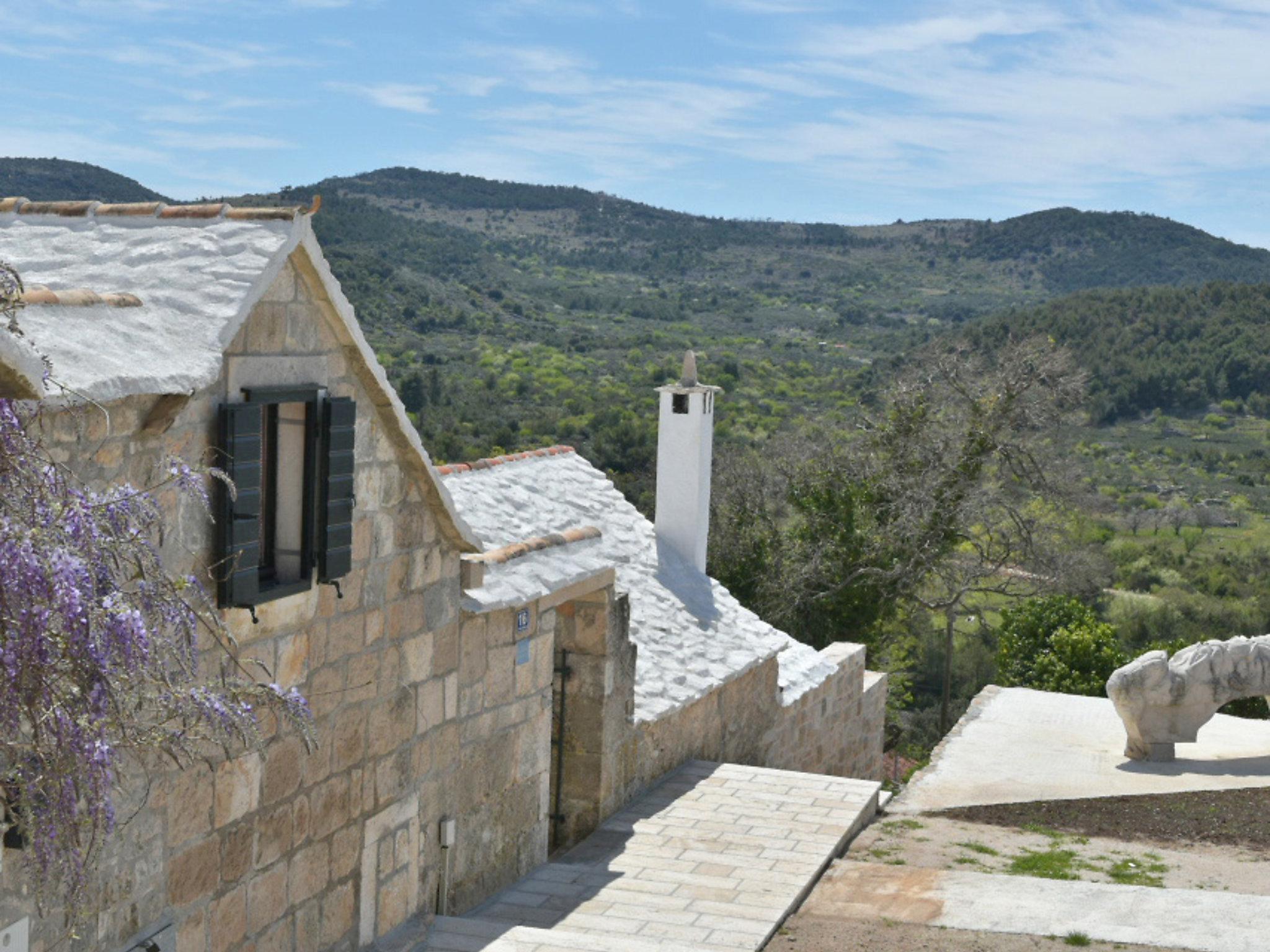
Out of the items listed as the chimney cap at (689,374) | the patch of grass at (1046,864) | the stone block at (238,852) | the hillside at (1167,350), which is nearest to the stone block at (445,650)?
the stone block at (238,852)

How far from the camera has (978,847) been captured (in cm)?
1180

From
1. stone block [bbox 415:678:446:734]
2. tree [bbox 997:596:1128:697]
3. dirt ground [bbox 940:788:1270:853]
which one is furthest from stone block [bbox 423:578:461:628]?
tree [bbox 997:596:1128:697]

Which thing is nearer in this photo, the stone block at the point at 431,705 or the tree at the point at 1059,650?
the stone block at the point at 431,705

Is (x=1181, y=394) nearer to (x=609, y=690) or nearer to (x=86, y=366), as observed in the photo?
(x=609, y=690)

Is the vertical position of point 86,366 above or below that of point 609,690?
above

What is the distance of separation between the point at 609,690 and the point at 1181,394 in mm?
42778

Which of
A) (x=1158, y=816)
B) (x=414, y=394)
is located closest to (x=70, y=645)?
(x=1158, y=816)

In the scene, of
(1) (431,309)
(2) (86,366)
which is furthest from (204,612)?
(1) (431,309)

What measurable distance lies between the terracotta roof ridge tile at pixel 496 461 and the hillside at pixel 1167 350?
1347 inches

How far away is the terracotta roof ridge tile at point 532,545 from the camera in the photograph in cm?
909

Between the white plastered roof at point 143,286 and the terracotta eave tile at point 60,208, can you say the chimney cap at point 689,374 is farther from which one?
the white plastered roof at point 143,286

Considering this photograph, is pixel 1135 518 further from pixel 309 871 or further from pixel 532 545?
pixel 309 871

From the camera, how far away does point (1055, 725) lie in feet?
56.6

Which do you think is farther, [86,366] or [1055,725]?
[1055,725]
